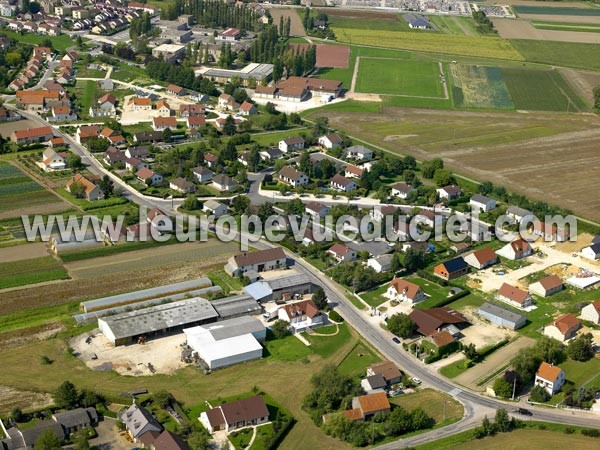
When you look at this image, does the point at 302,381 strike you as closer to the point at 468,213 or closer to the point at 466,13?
the point at 468,213

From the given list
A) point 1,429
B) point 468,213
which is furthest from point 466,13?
point 1,429

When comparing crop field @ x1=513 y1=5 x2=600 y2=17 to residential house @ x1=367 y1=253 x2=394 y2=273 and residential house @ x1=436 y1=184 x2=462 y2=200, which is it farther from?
residential house @ x1=367 y1=253 x2=394 y2=273

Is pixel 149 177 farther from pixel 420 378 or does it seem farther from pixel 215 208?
pixel 420 378

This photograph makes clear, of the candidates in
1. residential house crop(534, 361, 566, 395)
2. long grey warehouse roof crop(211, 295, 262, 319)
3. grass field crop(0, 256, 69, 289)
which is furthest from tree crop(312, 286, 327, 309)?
grass field crop(0, 256, 69, 289)

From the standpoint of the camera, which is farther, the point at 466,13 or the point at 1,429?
the point at 466,13

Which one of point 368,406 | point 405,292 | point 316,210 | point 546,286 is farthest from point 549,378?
point 316,210

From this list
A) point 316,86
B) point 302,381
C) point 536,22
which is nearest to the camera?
point 302,381
